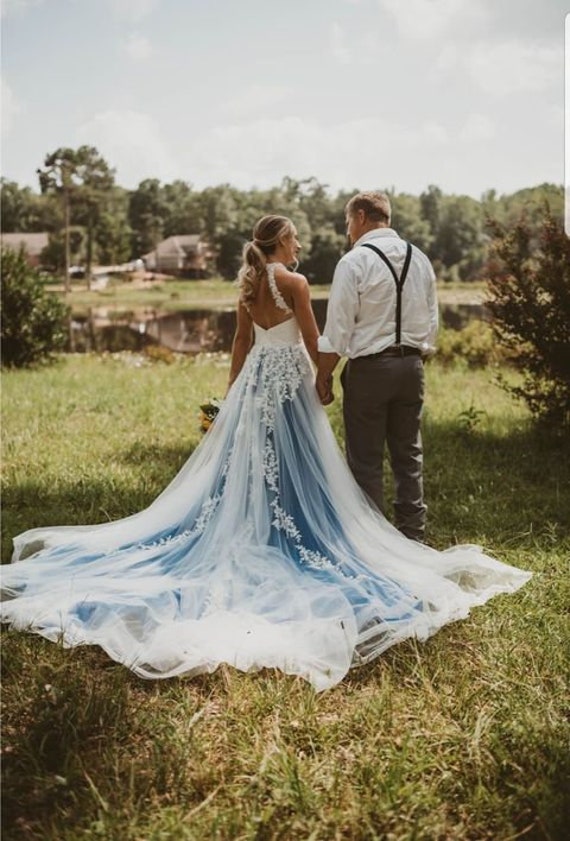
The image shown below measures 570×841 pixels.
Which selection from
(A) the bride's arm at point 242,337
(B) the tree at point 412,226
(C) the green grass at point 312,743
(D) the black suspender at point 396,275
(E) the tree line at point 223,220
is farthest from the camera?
(B) the tree at point 412,226

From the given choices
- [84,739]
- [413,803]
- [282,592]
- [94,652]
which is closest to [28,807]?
[84,739]

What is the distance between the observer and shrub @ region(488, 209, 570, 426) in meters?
7.35

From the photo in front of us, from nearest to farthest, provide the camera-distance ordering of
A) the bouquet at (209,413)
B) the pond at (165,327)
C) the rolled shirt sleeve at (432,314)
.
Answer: the rolled shirt sleeve at (432,314) → the bouquet at (209,413) → the pond at (165,327)

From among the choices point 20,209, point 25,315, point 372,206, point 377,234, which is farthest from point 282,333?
point 20,209

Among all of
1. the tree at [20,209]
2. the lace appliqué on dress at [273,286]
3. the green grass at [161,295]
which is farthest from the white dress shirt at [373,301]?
the tree at [20,209]

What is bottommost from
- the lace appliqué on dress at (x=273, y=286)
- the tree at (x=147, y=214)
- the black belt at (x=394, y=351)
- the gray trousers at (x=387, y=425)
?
the gray trousers at (x=387, y=425)

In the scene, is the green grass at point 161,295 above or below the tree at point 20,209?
below

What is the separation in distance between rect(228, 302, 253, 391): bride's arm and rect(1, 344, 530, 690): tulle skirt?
153 mm

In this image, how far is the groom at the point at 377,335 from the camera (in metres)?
4.59

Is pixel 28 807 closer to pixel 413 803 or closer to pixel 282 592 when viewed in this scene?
pixel 413 803

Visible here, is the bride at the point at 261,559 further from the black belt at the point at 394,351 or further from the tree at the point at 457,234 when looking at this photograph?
the tree at the point at 457,234

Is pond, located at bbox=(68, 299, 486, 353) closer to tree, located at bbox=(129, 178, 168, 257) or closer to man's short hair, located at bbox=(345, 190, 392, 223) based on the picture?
man's short hair, located at bbox=(345, 190, 392, 223)

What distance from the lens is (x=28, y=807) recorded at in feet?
8.93

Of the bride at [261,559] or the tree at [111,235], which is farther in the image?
the tree at [111,235]
